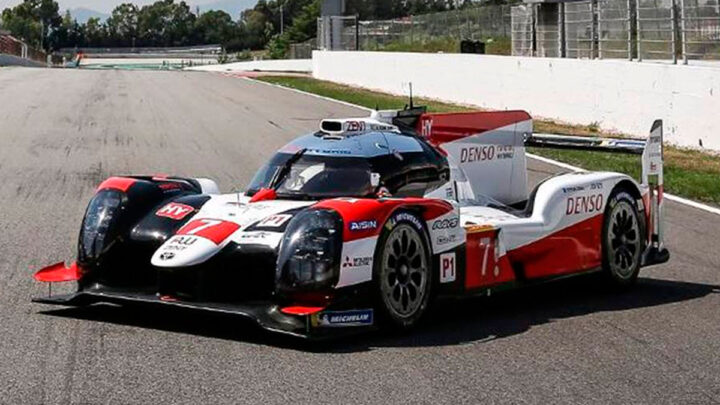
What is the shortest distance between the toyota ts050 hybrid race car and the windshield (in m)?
0.01

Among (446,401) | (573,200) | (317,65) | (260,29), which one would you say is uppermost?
(260,29)

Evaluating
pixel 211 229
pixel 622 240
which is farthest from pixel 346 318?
pixel 622 240

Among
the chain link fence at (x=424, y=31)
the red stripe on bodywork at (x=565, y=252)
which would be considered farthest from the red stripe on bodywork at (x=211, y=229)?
the chain link fence at (x=424, y=31)

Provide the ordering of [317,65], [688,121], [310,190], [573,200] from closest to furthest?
[310,190] < [573,200] < [688,121] < [317,65]

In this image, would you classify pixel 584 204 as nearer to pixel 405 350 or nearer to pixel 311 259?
pixel 405 350

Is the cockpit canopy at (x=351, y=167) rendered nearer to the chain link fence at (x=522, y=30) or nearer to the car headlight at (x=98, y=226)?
the car headlight at (x=98, y=226)

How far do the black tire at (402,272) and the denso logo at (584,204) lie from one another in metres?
1.61

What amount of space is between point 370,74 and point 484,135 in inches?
1310

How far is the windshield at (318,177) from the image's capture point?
8156 millimetres

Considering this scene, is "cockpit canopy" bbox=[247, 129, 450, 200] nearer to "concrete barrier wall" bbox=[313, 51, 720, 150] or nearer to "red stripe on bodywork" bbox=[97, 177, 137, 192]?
"red stripe on bodywork" bbox=[97, 177, 137, 192]

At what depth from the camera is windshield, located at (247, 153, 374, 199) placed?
8156mm

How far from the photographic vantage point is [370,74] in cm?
4262

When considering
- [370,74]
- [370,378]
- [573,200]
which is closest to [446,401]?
[370,378]

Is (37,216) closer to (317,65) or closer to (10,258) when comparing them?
(10,258)
